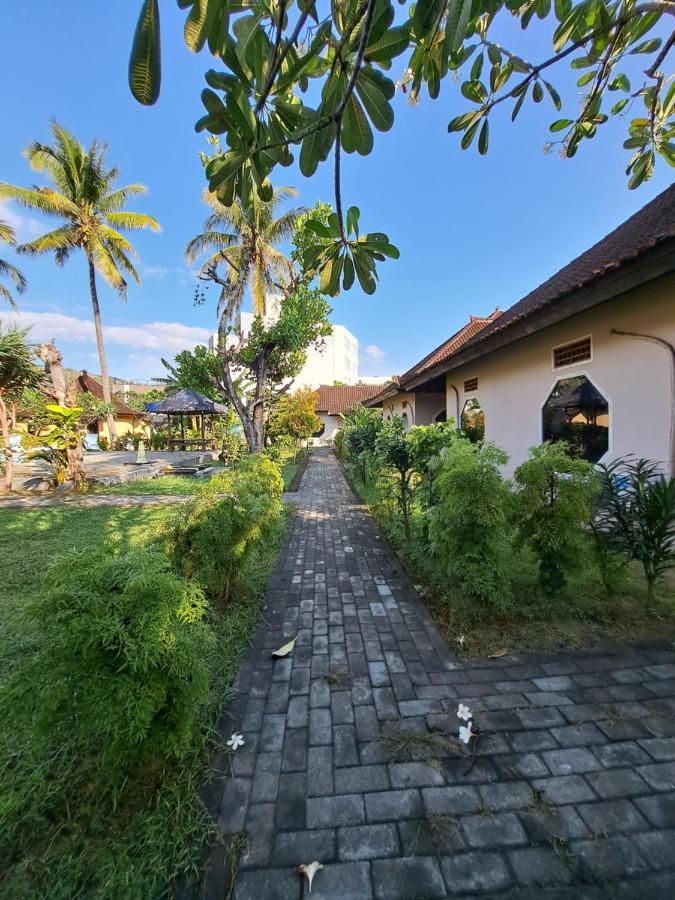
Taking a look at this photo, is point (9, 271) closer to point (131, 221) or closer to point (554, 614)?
point (131, 221)

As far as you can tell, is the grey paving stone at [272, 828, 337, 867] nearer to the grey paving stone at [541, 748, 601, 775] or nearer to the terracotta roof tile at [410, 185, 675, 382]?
the grey paving stone at [541, 748, 601, 775]

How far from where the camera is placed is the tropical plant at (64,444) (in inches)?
332

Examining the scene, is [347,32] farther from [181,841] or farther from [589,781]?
[589,781]

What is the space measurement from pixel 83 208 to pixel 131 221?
1.86 metres

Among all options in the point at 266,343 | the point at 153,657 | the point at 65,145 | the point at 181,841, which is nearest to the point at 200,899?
the point at 181,841

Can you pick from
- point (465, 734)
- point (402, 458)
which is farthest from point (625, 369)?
point (465, 734)

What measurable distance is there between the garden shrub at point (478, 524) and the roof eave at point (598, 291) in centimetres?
216

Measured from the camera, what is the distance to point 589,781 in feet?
5.39

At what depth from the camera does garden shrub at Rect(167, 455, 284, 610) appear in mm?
3057

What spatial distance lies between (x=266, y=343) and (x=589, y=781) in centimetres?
1030

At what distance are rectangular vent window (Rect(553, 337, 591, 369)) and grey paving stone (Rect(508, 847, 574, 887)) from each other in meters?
4.81

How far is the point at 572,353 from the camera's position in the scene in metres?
4.71

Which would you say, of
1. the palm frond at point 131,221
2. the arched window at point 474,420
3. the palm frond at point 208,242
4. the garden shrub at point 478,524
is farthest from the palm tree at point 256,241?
the garden shrub at point 478,524

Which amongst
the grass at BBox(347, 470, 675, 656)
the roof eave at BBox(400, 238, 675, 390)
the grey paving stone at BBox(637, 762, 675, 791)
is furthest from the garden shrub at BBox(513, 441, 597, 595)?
the roof eave at BBox(400, 238, 675, 390)
